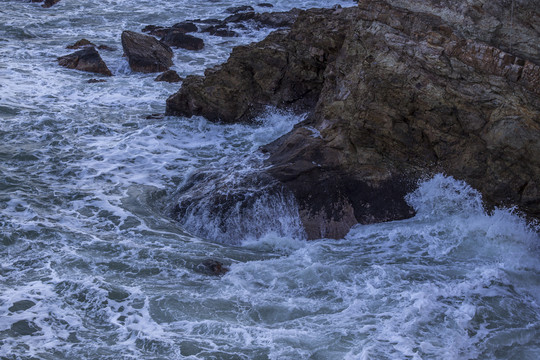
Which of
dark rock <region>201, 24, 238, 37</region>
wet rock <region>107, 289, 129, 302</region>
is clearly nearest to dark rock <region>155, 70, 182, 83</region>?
dark rock <region>201, 24, 238, 37</region>

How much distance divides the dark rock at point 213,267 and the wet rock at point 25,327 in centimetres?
212

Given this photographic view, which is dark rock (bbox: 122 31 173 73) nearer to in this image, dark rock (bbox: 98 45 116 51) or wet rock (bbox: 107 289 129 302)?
dark rock (bbox: 98 45 116 51)

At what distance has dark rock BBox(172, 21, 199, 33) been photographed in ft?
71.1

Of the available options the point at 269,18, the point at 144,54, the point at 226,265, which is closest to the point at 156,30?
the point at 269,18

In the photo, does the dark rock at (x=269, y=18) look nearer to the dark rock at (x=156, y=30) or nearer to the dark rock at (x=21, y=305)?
the dark rock at (x=156, y=30)

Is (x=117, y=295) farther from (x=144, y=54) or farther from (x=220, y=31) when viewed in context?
(x=220, y=31)

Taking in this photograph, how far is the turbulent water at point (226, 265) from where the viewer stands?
6.04 meters

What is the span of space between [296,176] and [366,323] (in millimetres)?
2988

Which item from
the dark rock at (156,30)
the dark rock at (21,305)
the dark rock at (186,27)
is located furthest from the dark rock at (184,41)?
the dark rock at (21,305)

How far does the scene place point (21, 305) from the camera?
646 cm

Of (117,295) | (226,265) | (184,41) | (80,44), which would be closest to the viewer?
(117,295)

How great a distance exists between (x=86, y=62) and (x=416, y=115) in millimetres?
11266

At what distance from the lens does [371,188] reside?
28.3 feet

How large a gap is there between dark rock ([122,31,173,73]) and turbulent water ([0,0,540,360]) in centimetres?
503
